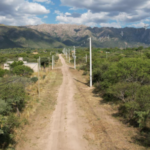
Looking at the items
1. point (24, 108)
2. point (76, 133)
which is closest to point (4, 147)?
point (76, 133)

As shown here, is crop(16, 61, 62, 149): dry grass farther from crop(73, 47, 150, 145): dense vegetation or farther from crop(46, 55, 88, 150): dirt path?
crop(73, 47, 150, 145): dense vegetation

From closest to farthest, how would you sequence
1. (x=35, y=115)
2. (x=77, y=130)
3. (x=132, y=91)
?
1. (x=77, y=130)
2. (x=132, y=91)
3. (x=35, y=115)

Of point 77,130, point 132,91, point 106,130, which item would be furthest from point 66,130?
point 132,91

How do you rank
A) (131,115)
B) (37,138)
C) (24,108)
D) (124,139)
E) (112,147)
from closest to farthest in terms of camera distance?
1. (112,147)
2. (124,139)
3. (37,138)
4. (131,115)
5. (24,108)

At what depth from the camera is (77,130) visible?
1096cm

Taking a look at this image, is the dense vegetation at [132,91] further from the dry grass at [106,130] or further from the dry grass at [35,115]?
the dry grass at [35,115]

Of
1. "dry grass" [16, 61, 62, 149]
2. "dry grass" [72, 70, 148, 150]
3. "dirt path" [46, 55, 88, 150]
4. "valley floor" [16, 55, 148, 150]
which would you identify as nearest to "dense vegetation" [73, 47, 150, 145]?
"dry grass" [72, 70, 148, 150]

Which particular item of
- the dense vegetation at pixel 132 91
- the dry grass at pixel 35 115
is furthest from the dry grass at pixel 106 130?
the dry grass at pixel 35 115

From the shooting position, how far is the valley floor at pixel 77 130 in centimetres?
911

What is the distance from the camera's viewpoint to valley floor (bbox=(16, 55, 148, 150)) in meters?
9.11

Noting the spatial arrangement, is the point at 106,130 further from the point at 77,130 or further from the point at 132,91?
the point at 132,91

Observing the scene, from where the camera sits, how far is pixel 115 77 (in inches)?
655

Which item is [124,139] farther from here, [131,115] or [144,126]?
[131,115]

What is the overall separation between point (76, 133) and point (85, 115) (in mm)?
3140
